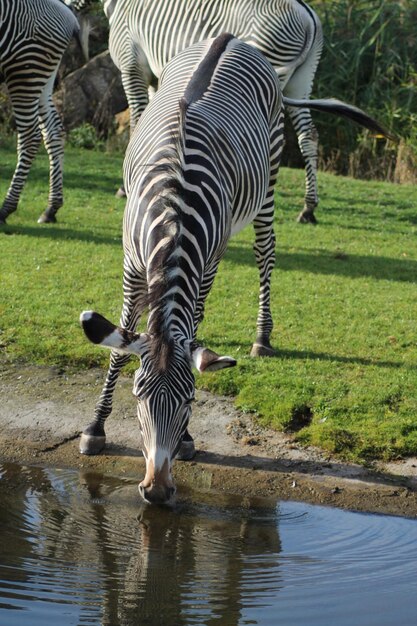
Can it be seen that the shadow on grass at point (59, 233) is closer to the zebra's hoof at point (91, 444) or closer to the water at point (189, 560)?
the zebra's hoof at point (91, 444)

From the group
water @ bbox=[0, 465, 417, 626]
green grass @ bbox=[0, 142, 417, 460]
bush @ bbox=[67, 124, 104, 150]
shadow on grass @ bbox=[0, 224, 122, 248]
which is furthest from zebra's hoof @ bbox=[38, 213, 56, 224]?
water @ bbox=[0, 465, 417, 626]

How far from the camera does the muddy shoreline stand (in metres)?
6.24

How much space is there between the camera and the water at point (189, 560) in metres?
4.74

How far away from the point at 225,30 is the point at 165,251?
24.6 ft

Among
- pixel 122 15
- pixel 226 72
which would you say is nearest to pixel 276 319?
pixel 226 72

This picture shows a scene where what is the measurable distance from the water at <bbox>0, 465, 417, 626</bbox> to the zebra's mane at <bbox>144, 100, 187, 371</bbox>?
1138mm

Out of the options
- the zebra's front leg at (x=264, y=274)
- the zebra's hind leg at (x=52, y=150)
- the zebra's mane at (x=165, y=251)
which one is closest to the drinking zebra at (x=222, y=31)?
the zebra's hind leg at (x=52, y=150)

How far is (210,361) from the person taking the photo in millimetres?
4711

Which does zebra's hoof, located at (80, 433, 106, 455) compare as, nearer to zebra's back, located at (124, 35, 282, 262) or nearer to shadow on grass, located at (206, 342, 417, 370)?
zebra's back, located at (124, 35, 282, 262)

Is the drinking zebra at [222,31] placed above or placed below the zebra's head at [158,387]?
above

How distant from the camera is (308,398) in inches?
283

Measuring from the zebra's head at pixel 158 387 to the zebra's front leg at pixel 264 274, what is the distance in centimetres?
322

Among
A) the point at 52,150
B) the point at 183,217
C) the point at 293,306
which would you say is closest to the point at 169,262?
the point at 183,217

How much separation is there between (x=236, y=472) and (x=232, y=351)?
1.83 meters
